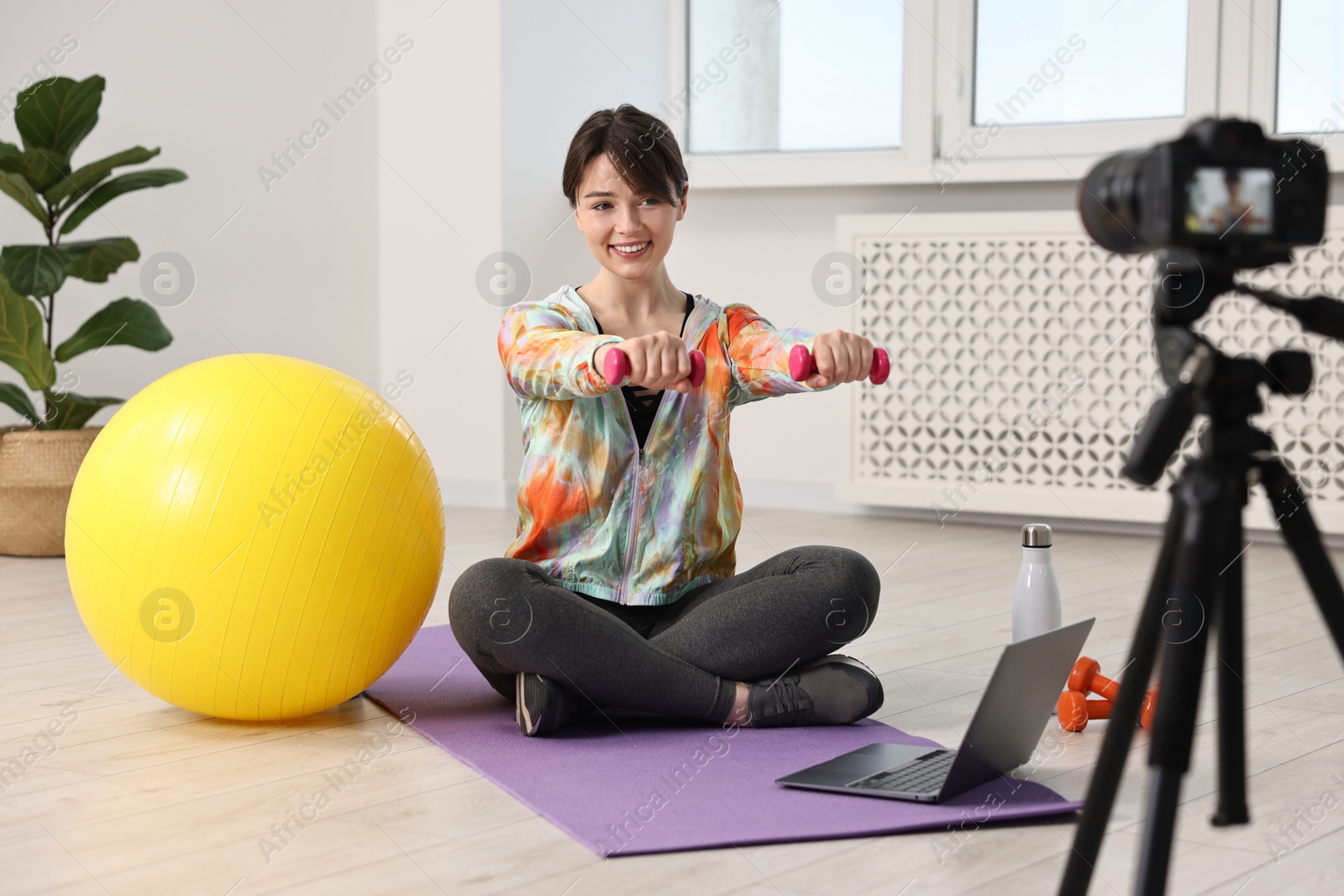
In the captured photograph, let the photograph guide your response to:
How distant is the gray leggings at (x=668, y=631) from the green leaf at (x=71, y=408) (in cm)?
181

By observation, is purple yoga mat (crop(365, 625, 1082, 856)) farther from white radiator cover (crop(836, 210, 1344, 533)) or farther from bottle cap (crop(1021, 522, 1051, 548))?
white radiator cover (crop(836, 210, 1344, 533))

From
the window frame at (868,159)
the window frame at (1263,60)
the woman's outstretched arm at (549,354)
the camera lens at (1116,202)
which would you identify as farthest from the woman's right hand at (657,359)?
the window frame at (1263,60)

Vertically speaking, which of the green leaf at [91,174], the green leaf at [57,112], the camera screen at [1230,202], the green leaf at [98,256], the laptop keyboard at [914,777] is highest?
the green leaf at [57,112]

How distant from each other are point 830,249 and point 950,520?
33.2 inches

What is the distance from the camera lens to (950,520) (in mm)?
3873

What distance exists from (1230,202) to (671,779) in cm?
97

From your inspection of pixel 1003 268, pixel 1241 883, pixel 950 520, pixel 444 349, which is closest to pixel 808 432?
pixel 950 520

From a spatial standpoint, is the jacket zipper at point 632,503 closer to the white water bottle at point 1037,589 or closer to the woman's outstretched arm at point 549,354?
the woman's outstretched arm at point 549,354

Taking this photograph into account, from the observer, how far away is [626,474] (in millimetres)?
1915

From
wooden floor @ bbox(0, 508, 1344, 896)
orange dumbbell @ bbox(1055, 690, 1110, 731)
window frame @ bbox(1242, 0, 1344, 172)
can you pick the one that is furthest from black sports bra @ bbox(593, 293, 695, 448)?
window frame @ bbox(1242, 0, 1344, 172)

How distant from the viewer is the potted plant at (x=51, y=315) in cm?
310

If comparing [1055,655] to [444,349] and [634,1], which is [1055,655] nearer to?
[444,349]

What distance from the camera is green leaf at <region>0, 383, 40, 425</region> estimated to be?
3184mm

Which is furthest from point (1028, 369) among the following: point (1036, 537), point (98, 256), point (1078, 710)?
point (98, 256)
